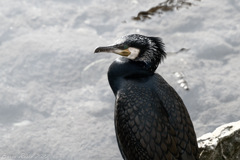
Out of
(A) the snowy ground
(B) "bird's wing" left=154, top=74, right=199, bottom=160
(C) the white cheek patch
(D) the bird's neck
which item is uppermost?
(C) the white cheek patch

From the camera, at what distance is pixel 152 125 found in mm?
2832

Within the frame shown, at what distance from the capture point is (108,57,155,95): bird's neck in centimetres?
→ 313

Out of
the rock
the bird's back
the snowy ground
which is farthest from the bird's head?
the snowy ground

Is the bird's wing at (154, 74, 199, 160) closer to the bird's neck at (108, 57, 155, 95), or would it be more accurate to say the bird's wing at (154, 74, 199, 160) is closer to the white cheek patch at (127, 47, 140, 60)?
the bird's neck at (108, 57, 155, 95)

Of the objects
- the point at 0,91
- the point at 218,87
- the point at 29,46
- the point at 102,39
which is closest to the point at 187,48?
the point at 218,87

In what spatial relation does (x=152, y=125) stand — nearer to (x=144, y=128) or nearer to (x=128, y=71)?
(x=144, y=128)

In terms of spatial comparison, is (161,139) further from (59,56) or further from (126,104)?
(59,56)

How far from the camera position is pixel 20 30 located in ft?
17.3

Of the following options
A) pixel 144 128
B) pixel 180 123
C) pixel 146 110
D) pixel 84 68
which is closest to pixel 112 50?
pixel 146 110

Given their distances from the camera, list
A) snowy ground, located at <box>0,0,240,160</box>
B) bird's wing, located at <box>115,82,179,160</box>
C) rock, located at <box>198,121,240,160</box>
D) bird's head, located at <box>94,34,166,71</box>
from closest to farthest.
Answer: bird's wing, located at <box>115,82,179,160</box>
bird's head, located at <box>94,34,166,71</box>
rock, located at <box>198,121,240,160</box>
snowy ground, located at <box>0,0,240,160</box>

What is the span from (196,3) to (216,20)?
Result: 53cm

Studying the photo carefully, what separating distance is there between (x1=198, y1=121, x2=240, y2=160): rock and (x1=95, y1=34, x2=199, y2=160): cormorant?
16.2 inches

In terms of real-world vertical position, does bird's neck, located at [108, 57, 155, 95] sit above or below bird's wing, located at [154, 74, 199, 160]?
above

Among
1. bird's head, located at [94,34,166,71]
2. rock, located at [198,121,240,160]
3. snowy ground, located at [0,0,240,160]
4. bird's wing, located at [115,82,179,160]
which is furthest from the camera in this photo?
snowy ground, located at [0,0,240,160]
